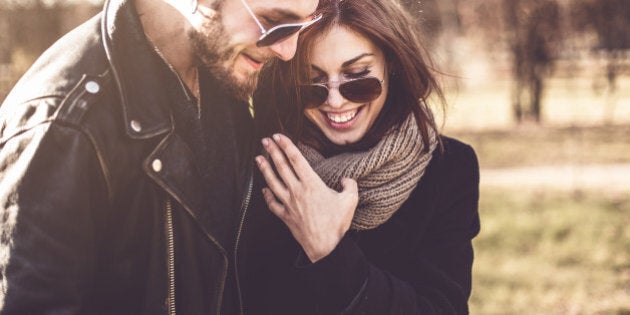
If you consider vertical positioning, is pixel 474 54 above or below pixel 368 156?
below

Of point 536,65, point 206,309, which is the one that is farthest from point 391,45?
point 536,65

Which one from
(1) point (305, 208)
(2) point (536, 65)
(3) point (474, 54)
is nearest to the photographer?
(1) point (305, 208)

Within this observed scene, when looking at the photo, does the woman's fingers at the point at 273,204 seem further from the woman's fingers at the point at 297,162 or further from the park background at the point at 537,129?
the park background at the point at 537,129

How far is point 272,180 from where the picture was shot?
2.41 meters

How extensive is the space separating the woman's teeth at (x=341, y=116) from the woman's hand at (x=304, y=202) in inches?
12.1

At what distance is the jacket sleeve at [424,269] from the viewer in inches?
91.0

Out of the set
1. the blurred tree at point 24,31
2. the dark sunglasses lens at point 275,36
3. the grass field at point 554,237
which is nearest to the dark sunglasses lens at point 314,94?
the dark sunglasses lens at point 275,36

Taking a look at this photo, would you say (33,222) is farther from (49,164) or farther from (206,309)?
(206,309)

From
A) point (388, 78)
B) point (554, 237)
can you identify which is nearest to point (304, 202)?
point (388, 78)

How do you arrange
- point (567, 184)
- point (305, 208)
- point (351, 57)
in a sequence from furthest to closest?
point (567, 184) → point (351, 57) → point (305, 208)

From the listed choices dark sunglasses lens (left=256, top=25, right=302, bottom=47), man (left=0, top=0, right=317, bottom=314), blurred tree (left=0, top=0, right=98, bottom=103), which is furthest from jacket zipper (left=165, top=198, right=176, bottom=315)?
blurred tree (left=0, top=0, right=98, bottom=103)

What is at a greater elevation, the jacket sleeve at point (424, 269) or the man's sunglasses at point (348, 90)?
the man's sunglasses at point (348, 90)

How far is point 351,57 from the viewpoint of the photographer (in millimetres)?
2590

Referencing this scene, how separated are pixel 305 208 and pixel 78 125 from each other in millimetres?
885
